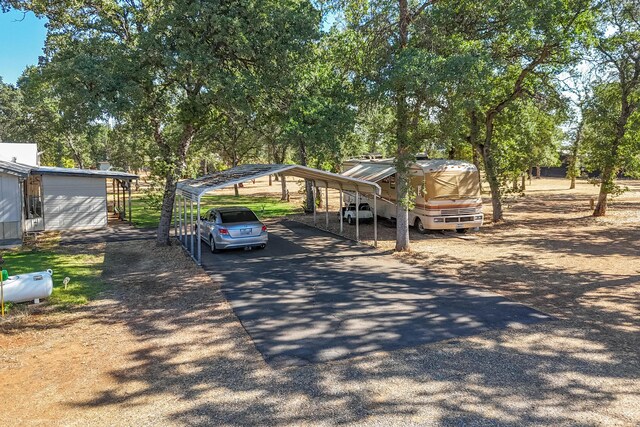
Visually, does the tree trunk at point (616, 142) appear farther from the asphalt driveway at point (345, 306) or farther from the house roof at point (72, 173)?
the house roof at point (72, 173)

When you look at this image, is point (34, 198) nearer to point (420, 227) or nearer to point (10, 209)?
point (10, 209)

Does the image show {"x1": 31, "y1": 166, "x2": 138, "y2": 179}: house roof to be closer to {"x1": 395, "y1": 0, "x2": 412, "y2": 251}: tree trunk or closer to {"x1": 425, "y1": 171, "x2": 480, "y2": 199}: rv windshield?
{"x1": 395, "y1": 0, "x2": 412, "y2": 251}: tree trunk

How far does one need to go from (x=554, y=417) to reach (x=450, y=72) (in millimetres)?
8986

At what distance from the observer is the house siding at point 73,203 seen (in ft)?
71.5

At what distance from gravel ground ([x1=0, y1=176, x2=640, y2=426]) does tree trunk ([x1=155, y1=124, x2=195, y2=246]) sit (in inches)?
223

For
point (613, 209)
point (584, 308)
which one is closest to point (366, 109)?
point (584, 308)

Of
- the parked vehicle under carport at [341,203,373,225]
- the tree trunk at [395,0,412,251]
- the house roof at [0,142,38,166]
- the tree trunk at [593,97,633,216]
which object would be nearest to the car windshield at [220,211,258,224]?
the tree trunk at [395,0,412,251]

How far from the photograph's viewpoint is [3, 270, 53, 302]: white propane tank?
9.16 meters

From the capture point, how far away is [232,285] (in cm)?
1098

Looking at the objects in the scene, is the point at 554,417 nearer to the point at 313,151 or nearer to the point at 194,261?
the point at 313,151

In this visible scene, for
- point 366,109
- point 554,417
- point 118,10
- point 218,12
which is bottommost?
point 554,417

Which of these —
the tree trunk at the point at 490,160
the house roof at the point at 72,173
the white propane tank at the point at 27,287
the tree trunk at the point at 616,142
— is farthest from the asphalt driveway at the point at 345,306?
the tree trunk at the point at 616,142

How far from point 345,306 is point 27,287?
6620mm

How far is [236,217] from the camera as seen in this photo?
15.1 meters
